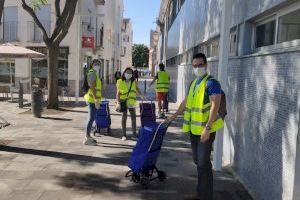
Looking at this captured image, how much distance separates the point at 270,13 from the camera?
5.77 metres

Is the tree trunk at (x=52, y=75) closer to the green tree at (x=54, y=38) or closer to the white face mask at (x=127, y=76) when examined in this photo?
the green tree at (x=54, y=38)

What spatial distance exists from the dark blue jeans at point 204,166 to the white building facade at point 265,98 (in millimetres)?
691

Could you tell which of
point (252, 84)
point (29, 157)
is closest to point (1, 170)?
point (29, 157)

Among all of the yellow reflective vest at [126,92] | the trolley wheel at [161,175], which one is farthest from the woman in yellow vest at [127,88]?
the trolley wheel at [161,175]

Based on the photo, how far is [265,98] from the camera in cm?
544

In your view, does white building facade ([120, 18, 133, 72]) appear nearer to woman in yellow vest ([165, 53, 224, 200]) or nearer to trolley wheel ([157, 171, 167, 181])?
trolley wheel ([157, 171, 167, 181])

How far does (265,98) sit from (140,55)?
105 m

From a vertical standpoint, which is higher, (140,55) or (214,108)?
(140,55)

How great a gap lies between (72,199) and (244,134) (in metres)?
2.73

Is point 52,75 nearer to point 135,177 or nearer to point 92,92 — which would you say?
point 92,92

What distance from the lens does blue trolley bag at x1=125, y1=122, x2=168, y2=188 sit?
19.8 ft

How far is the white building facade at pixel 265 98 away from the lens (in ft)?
14.7

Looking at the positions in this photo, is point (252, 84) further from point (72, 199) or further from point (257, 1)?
point (72, 199)

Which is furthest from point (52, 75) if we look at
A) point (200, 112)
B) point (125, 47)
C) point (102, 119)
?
point (125, 47)
